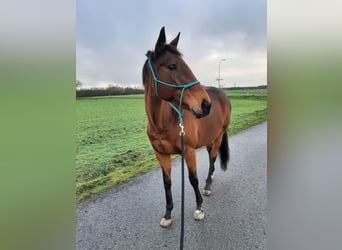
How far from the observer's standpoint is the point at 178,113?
98 centimetres

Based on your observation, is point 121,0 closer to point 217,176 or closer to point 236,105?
point 236,105

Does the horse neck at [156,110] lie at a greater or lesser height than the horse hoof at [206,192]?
greater

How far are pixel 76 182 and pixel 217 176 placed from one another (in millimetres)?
542

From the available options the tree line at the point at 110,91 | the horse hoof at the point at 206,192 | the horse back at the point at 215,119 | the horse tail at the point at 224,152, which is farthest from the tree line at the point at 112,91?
the horse hoof at the point at 206,192

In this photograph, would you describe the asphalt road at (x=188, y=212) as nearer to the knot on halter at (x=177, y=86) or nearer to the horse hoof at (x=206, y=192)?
the horse hoof at (x=206, y=192)

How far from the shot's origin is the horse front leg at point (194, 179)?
103 cm

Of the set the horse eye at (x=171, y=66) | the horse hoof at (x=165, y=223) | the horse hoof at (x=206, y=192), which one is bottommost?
the horse hoof at (x=165, y=223)

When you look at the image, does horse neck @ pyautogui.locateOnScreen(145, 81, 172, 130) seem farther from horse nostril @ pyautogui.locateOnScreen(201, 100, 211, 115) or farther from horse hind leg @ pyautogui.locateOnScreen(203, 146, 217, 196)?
horse hind leg @ pyautogui.locateOnScreen(203, 146, 217, 196)

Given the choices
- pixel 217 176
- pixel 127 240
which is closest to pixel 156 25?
pixel 217 176

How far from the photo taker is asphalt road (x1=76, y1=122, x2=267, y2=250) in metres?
0.99

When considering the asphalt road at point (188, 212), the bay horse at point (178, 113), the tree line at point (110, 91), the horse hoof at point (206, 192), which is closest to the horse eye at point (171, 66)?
the bay horse at point (178, 113)

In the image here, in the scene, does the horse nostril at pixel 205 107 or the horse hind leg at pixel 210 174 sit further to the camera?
the horse hind leg at pixel 210 174

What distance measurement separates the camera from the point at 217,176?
1089 mm

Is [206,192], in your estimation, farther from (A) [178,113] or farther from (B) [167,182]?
(A) [178,113]
